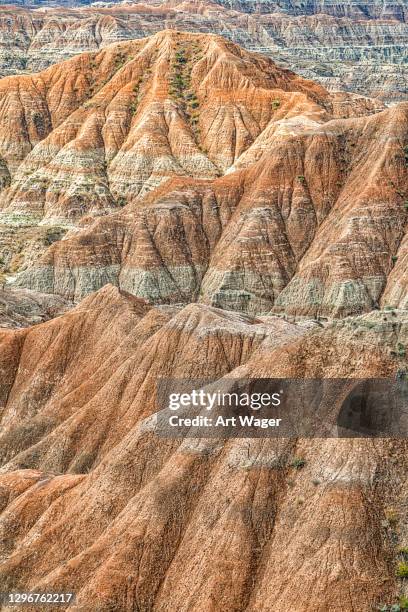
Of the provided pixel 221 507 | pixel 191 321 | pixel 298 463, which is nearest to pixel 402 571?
pixel 298 463

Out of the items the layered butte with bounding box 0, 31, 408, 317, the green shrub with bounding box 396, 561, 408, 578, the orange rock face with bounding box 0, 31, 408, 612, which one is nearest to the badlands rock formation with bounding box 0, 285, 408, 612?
the orange rock face with bounding box 0, 31, 408, 612

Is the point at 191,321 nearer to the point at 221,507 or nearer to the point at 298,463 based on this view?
the point at 298,463

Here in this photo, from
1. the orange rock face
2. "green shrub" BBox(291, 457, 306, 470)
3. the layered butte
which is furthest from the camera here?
the layered butte

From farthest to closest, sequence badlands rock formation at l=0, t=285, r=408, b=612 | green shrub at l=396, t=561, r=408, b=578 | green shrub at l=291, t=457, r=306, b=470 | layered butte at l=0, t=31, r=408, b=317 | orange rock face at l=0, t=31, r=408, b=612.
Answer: layered butte at l=0, t=31, r=408, b=317, green shrub at l=291, t=457, r=306, b=470, orange rock face at l=0, t=31, r=408, b=612, badlands rock formation at l=0, t=285, r=408, b=612, green shrub at l=396, t=561, r=408, b=578

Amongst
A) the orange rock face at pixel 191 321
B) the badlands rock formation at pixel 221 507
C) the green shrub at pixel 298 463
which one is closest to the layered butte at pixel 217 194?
the orange rock face at pixel 191 321

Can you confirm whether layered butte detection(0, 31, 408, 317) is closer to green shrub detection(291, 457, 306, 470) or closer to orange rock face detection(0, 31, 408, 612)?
orange rock face detection(0, 31, 408, 612)

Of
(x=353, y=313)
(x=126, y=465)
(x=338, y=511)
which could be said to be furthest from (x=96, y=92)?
(x=338, y=511)
